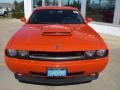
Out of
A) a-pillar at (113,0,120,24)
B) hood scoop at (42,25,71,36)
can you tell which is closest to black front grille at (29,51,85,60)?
hood scoop at (42,25,71,36)

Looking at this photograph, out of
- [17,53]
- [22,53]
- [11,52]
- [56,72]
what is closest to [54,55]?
[56,72]

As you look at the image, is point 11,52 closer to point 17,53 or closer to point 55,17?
point 17,53

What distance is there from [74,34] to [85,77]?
921 mm

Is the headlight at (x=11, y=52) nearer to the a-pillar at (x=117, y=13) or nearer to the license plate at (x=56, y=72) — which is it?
the license plate at (x=56, y=72)

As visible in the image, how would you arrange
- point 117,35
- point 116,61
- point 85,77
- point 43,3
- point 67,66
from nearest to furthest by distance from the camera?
point 67,66
point 85,77
point 116,61
point 117,35
point 43,3

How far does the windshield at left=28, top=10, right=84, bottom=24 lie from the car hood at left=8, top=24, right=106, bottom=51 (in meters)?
0.85

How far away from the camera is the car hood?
405 centimetres

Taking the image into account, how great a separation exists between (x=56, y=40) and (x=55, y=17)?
1.71 metres

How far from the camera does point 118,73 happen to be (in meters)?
5.50

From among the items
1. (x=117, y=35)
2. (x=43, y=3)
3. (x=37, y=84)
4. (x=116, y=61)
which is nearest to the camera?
(x=37, y=84)

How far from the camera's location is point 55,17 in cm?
586

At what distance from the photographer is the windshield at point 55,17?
5.77m

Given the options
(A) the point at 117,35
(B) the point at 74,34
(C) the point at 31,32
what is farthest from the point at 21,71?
(A) the point at 117,35

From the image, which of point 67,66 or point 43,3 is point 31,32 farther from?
point 43,3
